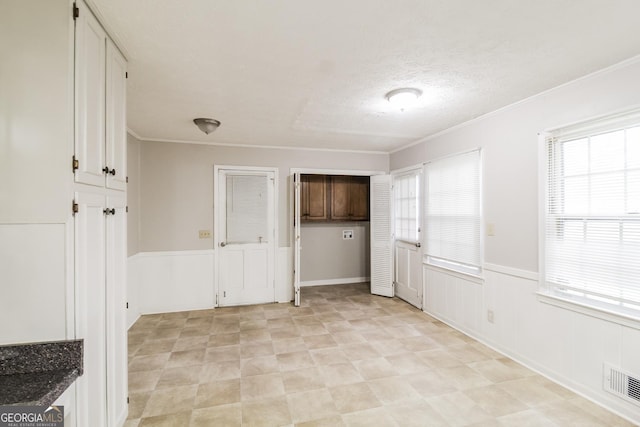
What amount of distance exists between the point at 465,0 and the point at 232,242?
402 centimetres

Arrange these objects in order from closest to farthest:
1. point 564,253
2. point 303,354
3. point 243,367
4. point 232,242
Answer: point 564,253, point 243,367, point 303,354, point 232,242

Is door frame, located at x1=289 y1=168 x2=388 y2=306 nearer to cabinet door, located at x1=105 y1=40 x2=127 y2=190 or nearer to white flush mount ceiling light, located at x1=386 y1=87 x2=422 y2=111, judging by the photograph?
white flush mount ceiling light, located at x1=386 y1=87 x2=422 y2=111

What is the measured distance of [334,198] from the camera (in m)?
5.59

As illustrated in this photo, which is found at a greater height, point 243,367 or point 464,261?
point 464,261

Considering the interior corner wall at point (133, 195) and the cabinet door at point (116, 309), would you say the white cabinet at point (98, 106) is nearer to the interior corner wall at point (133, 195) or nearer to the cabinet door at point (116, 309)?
the cabinet door at point (116, 309)

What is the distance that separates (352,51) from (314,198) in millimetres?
3714

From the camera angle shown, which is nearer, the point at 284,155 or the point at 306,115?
the point at 306,115

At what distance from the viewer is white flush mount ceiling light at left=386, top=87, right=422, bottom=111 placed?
2.48 m

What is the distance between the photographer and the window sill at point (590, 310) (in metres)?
2.01

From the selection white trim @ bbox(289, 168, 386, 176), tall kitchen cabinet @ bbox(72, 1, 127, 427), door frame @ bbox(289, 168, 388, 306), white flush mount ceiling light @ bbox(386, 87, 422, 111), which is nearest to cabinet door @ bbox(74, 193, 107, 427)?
tall kitchen cabinet @ bbox(72, 1, 127, 427)

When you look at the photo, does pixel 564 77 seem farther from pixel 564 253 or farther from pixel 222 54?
pixel 222 54

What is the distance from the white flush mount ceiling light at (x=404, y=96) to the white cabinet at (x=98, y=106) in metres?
2.05

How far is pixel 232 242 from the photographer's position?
4512mm

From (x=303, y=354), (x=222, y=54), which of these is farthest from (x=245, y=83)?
(x=303, y=354)
